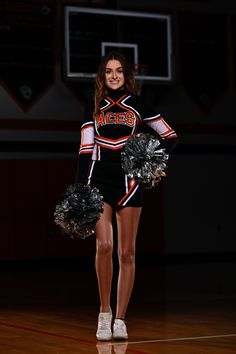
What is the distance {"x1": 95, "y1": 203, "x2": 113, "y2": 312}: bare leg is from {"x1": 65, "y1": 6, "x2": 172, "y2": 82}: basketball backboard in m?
8.20

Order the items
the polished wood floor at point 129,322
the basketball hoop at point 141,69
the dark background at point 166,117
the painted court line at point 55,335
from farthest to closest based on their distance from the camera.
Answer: the dark background at point 166,117, the basketball hoop at point 141,69, the polished wood floor at point 129,322, the painted court line at point 55,335

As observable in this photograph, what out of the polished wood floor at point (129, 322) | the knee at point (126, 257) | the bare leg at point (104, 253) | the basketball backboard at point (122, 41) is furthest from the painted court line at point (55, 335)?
the basketball backboard at point (122, 41)

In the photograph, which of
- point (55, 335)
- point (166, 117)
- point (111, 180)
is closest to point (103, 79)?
point (111, 180)

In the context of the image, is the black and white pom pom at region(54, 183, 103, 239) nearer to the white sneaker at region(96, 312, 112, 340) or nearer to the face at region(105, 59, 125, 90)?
the white sneaker at region(96, 312, 112, 340)

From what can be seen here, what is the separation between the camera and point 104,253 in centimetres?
489

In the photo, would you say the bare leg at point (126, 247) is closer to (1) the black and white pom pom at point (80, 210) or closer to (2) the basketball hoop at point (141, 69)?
(1) the black and white pom pom at point (80, 210)

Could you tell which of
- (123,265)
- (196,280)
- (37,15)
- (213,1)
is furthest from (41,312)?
(213,1)

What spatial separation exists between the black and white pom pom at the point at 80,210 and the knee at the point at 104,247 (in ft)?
0.29

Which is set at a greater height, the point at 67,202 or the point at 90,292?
the point at 67,202

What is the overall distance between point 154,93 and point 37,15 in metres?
2.50

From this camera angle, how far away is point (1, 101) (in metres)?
13.7

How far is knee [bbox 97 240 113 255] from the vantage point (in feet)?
16.0

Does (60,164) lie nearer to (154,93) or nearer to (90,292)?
(154,93)

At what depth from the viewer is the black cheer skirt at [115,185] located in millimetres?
4934
